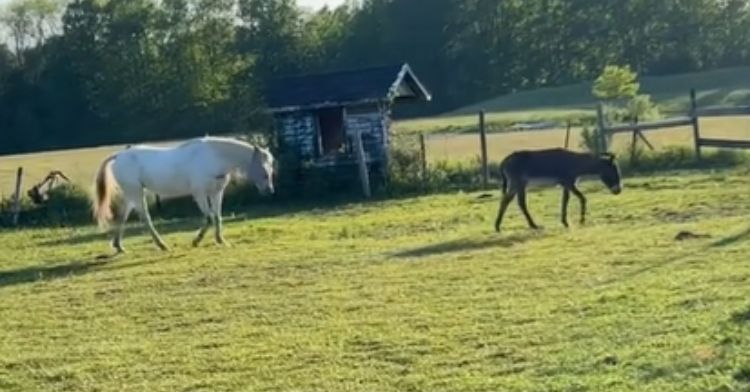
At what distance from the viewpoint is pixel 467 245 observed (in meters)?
14.4

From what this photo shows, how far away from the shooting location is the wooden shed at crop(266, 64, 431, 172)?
25.6 meters

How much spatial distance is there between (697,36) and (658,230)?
6968 centimetres

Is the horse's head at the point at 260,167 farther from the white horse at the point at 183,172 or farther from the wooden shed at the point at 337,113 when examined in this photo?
the wooden shed at the point at 337,113

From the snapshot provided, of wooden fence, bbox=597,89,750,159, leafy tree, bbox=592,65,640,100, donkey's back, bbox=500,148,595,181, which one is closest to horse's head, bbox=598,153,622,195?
donkey's back, bbox=500,148,595,181

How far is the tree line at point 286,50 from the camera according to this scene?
69.2 meters

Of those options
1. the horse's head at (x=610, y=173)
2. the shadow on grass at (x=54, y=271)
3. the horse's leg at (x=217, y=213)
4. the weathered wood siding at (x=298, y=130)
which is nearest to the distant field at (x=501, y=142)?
the weathered wood siding at (x=298, y=130)

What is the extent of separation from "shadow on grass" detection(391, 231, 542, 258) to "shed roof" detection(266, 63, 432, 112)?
11130mm

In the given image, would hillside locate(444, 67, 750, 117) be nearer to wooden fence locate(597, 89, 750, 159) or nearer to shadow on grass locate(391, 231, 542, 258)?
wooden fence locate(597, 89, 750, 159)

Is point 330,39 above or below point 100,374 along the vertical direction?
above

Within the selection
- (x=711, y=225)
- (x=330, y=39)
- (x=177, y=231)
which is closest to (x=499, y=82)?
(x=330, y=39)

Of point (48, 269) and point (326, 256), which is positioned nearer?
point (326, 256)

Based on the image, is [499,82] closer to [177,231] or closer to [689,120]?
[689,120]

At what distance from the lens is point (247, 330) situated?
968cm

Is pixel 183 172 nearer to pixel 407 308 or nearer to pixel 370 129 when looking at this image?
pixel 407 308
